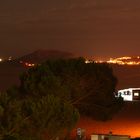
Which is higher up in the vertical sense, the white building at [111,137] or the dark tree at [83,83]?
the dark tree at [83,83]

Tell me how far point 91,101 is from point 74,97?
3.63ft

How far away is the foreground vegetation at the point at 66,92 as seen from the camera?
22250 mm

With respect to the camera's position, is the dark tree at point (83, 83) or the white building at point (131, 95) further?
the white building at point (131, 95)

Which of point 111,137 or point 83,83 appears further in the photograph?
point 83,83

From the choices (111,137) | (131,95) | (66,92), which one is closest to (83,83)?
(66,92)

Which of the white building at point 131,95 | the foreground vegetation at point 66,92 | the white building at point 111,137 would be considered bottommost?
the white building at point 111,137

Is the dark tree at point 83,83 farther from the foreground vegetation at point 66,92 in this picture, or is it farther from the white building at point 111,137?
the white building at point 111,137

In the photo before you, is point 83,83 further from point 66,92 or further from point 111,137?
point 111,137

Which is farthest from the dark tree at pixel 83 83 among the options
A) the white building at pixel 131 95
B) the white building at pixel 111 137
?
the white building at pixel 131 95

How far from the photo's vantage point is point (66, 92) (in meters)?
30.3

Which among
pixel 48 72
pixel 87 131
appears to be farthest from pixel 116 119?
pixel 48 72

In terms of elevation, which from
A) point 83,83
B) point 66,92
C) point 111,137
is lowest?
point 111,137

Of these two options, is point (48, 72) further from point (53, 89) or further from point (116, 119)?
point (116, 119)

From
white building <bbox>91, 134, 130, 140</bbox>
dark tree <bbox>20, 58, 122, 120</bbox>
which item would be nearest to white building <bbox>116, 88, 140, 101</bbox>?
dark tree <bbox>20, 58, 122, 120</bbox>
